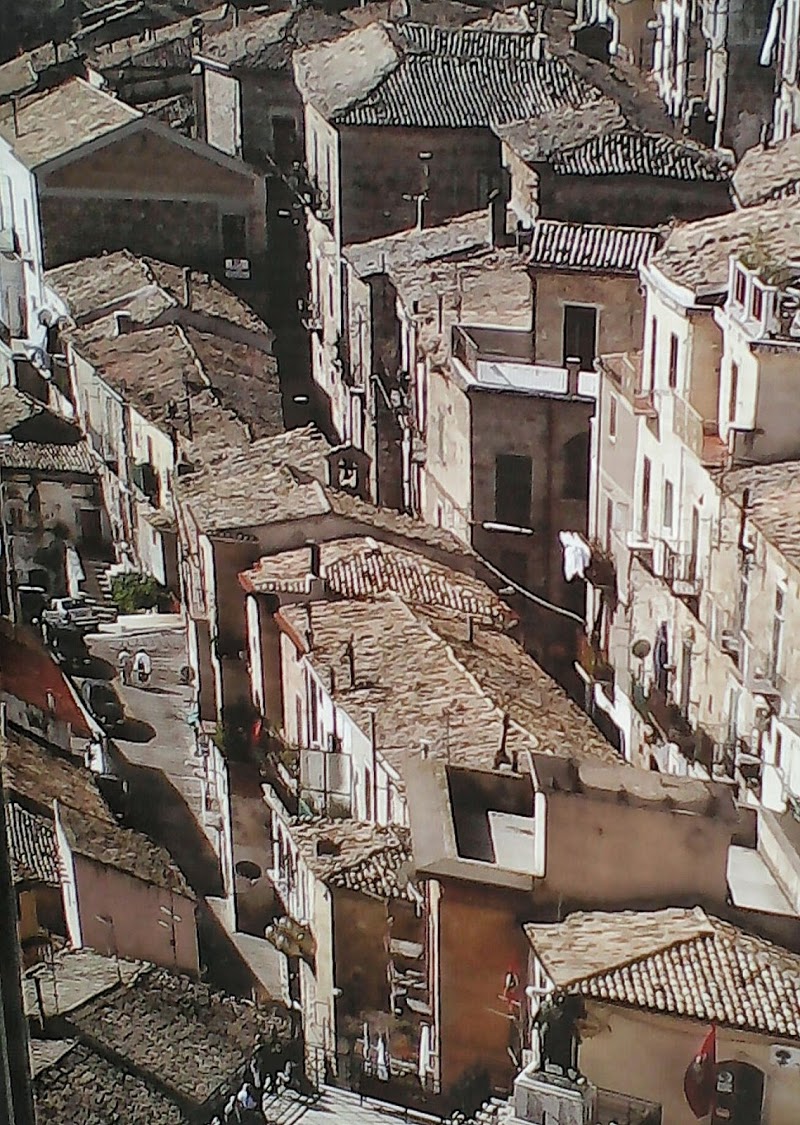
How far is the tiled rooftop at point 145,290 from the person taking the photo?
1884 mm

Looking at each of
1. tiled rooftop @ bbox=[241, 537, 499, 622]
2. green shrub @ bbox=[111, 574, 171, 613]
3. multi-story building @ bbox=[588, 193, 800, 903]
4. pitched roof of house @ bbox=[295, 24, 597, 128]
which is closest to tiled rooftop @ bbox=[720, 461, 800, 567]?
multi-story building @ bbox=[588, 193, 800, 903]

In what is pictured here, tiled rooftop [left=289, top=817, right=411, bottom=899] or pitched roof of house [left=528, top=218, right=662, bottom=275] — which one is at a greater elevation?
pitched roof of house [left=528, top=218, right=662, bottom=275]

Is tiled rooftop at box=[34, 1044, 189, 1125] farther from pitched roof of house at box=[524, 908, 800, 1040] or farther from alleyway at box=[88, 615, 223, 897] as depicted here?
pitched roof of house at box=[524, 908, 800, 1040]

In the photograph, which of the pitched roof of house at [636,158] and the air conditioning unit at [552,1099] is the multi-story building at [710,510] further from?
the air conditioning unit at [552,1099]

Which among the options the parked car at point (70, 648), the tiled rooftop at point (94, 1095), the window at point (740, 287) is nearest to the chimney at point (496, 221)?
the window at point (740, 287)

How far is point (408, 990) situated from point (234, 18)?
3.53 feet

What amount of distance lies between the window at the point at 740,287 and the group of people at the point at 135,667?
0.80 m

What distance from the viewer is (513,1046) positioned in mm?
1843

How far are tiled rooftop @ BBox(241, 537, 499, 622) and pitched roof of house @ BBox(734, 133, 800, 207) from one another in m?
0.50

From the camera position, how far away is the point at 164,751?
1.99 m

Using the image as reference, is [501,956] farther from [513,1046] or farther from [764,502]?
[764,502]

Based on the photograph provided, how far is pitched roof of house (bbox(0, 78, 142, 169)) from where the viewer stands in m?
1.80

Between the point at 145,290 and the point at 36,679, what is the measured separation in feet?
1.59

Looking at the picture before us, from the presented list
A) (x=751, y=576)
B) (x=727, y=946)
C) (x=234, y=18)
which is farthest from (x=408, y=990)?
(x=234, y=18)
